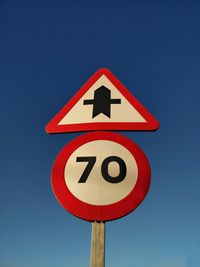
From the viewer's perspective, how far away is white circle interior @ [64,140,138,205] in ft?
4.05

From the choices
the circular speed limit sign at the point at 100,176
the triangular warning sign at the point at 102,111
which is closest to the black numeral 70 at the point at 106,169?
the circular speed limit sign at the point at 100,176

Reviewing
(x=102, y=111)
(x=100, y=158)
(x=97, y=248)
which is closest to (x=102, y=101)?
(x=102, y=111)

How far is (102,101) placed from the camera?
4.99 ft

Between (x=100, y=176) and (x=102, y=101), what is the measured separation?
0.40 m

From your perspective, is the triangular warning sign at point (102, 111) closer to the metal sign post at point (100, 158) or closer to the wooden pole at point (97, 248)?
the metal sign post at point (100, 158)

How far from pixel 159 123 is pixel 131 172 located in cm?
31

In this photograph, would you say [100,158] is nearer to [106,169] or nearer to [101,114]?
[106,169]

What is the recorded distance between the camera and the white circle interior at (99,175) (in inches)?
48.6

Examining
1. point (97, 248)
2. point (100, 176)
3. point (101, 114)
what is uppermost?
point (101, 114)

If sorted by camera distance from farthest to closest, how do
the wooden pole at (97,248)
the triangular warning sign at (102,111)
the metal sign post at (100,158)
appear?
the triangular warning sign at (102,111) → the metal sign post at (100,158) → the wooden pole at (97,248)

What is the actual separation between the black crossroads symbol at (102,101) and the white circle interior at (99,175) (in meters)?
0.18

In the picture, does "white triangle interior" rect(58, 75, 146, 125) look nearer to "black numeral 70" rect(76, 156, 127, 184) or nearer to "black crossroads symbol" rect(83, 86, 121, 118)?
"black crossroads symbol" rect(83, 86, 121, 118)

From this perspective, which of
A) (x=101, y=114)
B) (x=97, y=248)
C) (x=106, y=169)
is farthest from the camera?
(x=101, y=114)

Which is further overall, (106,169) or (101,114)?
(101,114)
